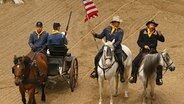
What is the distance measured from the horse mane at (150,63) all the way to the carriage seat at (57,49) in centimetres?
274

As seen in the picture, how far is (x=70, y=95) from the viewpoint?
1514 cm

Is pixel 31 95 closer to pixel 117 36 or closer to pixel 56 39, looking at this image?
pixel 56 39

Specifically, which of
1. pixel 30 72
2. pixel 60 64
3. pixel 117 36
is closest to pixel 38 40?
pixel 60 64

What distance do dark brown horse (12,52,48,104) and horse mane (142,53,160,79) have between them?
306 centimetres

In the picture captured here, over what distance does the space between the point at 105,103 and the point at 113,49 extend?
2.06 m

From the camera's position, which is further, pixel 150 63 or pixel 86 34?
pixel 86 34

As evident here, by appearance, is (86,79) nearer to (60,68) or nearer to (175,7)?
(60,68)

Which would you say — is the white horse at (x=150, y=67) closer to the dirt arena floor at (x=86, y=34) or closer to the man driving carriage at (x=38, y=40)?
the dirt arena floor at (x=86, y=34)

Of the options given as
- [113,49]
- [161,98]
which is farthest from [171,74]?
[113,49]

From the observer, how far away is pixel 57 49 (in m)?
14.8

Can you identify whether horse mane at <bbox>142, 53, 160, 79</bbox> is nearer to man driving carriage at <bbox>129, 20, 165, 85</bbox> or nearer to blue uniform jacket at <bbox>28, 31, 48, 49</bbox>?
man driving carriage at <bbox>129, 20, 165, 85</bbox>

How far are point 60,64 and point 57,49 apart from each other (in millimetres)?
479

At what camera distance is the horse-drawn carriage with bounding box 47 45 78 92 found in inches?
581

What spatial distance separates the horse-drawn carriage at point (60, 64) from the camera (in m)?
14.8
